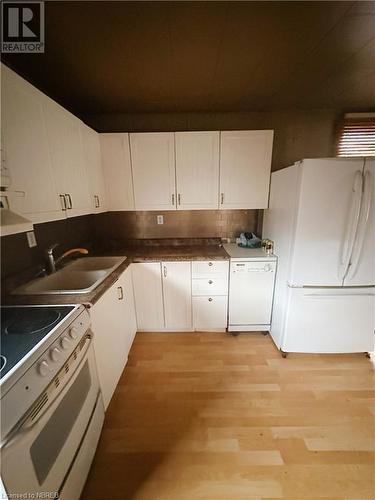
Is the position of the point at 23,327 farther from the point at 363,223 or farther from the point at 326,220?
the point at 363,223

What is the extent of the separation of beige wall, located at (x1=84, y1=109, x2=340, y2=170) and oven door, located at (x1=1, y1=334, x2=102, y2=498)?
2265mm

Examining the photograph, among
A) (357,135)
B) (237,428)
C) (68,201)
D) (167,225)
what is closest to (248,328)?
(237,428)

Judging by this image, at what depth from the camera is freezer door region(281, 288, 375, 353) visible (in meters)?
1.68

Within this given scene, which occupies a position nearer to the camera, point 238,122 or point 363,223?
point 363,223

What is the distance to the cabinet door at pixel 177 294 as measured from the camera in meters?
1.99

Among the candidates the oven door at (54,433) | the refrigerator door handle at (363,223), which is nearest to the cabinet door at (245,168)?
the refrigerator door handle at (363,223)

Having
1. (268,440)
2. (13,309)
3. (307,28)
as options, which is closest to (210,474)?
(268,440)

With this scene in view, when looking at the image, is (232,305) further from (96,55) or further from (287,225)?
(96,55)

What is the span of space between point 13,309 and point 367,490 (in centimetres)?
215

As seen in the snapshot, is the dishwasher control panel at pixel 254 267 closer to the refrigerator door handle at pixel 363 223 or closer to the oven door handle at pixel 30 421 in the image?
the refrigerator door handle at pixel 363 223

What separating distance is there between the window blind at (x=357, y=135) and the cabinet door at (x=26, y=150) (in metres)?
2.92

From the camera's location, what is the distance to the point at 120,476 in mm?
1073

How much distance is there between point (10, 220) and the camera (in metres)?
0.84

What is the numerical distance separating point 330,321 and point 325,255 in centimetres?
64
